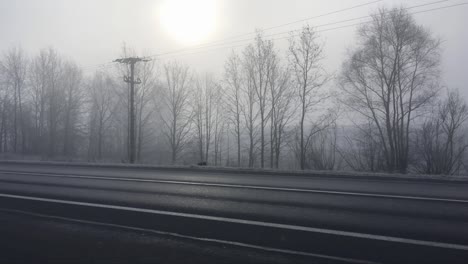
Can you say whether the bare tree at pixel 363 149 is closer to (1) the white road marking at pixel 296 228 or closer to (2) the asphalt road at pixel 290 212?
(2) the asphalt road at pixel 290 212

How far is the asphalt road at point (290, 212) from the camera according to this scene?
5.39 meters

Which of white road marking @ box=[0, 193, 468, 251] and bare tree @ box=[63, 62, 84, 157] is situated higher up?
bare tree @ box=[63, 62, 84, 157]

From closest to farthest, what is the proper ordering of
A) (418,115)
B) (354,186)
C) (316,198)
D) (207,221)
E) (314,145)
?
(207,221), (316,198), (354,186), (418,115), (314,145)

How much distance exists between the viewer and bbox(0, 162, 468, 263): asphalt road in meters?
5.39

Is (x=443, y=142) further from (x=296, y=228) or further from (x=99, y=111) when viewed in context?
(x=99, y=111)

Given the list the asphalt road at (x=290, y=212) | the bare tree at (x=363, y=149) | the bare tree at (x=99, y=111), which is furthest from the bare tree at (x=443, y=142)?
the bare tree at (x=99, y=111)

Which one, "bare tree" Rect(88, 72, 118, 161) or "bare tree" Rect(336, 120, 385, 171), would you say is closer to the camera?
"bare tree" Rect(336, 120, 385, 171)

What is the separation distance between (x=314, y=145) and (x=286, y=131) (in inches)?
120

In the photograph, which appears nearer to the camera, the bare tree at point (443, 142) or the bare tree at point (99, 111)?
the bare tree at point (443, 142)

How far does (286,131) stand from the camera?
32.8 meters

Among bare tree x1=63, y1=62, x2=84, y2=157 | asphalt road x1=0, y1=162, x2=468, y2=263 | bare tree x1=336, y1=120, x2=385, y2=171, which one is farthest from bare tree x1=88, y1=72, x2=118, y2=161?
asphalt road x1=0, y1=162, x2=468, y2=263

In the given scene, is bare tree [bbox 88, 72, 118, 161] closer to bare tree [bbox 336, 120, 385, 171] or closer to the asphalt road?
bare tree [bbox 336, 120, 385, 171]

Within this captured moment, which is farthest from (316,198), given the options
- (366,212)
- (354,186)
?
(354,186)

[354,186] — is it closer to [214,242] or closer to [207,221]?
[207,221]
